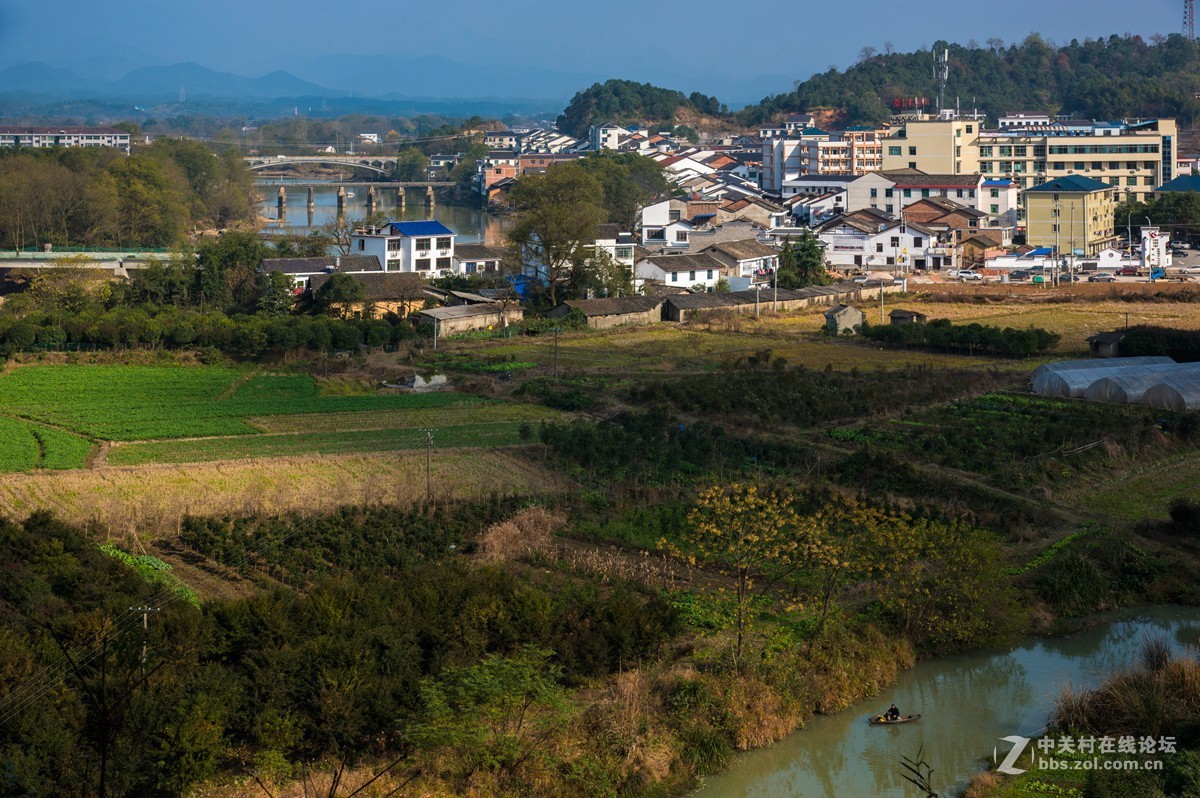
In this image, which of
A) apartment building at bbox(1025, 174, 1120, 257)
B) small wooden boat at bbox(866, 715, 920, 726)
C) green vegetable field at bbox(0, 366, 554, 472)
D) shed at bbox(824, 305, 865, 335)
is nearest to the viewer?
small wooden boat at bbox(866, 715, 920, 726)

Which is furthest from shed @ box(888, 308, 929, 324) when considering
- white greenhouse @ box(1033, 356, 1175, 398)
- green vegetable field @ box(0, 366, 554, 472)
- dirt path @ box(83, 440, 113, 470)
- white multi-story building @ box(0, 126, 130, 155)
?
white multi-story building @ box(0, 126, 130, 155)

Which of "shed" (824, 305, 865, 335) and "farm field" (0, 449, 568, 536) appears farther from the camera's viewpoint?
"shed" (824, 305, 865, 335)

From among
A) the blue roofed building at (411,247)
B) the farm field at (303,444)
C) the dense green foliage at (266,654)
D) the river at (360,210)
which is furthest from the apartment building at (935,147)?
the dense green foliage at (266,654)

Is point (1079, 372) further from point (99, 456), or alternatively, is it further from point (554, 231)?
point (99, 456)

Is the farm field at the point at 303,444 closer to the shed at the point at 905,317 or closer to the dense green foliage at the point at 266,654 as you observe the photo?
the dense green foliage at the point at 266,654

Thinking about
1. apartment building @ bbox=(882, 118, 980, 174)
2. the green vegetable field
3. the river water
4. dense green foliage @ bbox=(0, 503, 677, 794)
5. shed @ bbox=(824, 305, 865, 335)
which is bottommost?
the river water

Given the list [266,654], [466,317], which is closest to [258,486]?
[266,654]

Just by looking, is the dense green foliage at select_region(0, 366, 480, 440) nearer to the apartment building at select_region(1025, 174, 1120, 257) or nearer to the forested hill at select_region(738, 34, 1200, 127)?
the apartment building at select_region(1025, 174, 1120, 257)
